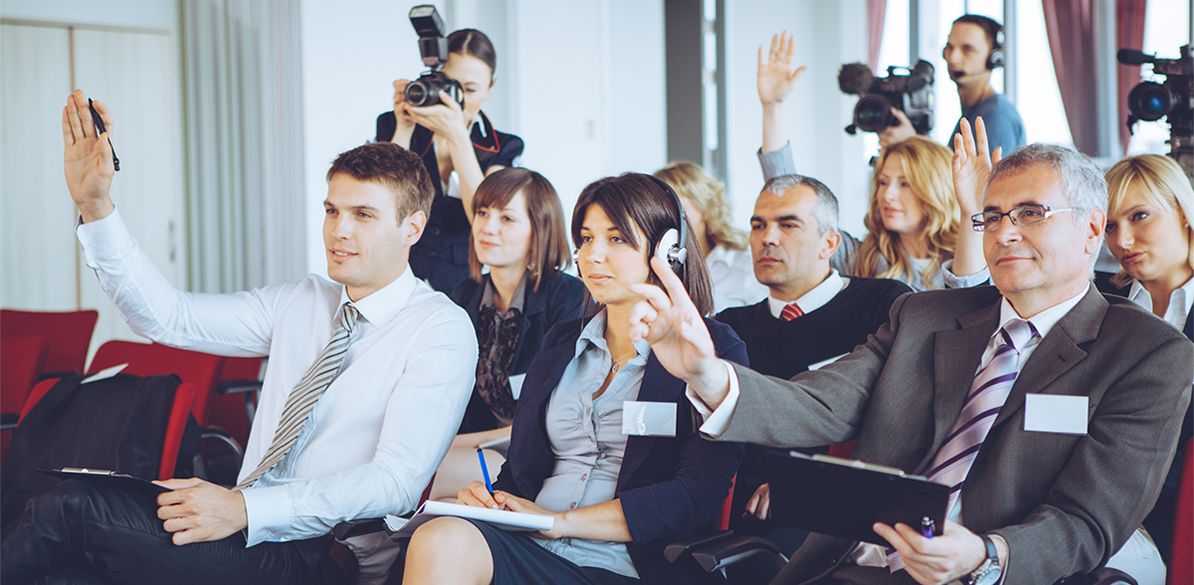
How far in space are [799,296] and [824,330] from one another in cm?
17

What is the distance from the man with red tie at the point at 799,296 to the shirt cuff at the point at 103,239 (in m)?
1.62

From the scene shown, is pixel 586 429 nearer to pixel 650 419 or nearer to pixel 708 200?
pixel 650 419

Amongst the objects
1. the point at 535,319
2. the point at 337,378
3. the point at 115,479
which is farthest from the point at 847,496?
the point at 535,319

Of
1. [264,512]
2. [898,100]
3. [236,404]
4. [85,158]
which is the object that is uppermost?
[898,100]

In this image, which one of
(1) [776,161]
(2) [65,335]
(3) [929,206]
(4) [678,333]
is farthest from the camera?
(2) [65,335]

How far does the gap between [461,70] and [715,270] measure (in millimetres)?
1221

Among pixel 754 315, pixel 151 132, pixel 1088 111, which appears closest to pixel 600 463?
pixel 754 315

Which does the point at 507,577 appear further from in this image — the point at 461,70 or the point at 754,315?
the point at 461,70

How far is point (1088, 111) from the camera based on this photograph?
646cm

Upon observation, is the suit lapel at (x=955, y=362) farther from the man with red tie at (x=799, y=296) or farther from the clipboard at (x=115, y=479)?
the clipboard at (x=115, y=479)

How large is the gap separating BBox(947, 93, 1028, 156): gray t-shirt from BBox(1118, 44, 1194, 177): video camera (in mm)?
588

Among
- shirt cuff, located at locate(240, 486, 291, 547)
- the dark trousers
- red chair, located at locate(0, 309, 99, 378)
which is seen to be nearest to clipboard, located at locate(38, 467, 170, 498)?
the dark trousers

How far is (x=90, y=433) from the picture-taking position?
2.96 metres

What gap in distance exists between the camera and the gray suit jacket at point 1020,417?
1.84 metres
